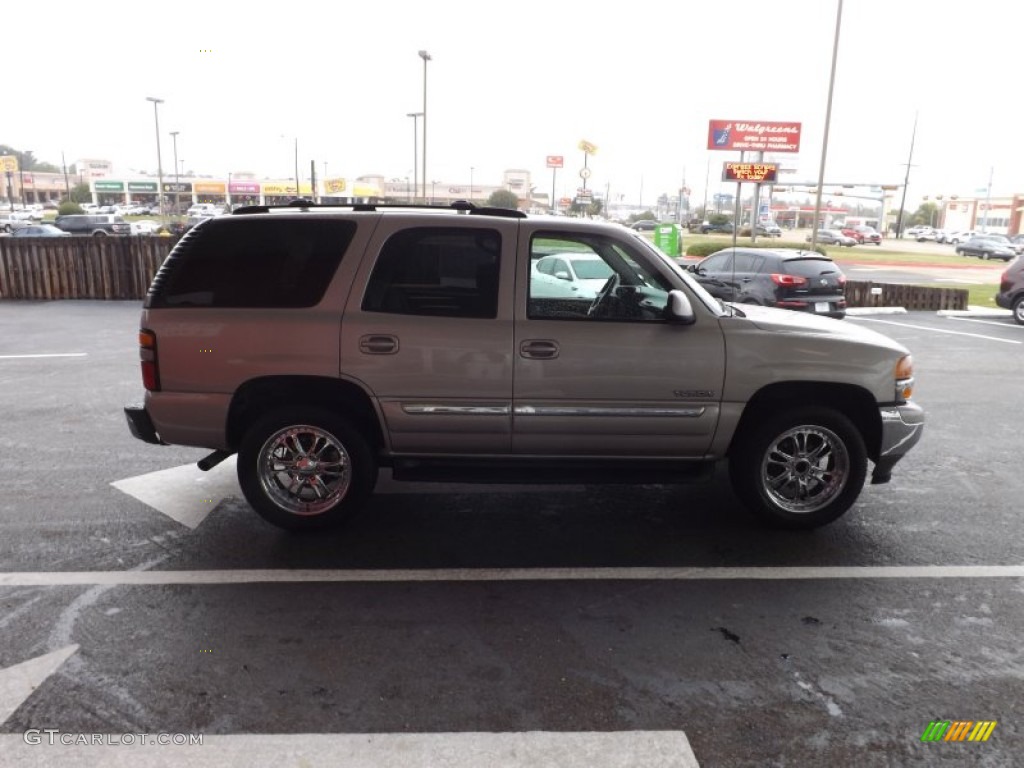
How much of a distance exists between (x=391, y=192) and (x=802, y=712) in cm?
A: 9565

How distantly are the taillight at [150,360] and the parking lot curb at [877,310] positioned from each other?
1629cm

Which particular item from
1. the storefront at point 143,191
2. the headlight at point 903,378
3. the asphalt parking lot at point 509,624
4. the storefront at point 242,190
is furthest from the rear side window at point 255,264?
the storefront at point 143,191

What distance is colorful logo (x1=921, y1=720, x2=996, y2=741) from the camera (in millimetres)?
2863

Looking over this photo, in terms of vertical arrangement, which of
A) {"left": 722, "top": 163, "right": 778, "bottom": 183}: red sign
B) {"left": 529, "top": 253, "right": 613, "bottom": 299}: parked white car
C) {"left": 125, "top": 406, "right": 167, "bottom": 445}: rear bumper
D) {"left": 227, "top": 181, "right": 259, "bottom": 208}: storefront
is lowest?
{"left": 125, "top": 406, "right": 167, "bottom": 445}: rear bumper

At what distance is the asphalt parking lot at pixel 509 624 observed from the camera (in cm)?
286

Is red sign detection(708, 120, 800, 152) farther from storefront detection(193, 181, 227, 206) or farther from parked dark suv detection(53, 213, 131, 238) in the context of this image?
storefront detection(193, 181, 227, 206)

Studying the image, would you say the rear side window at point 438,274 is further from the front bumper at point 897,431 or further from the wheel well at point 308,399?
the front bumper at point 897,431

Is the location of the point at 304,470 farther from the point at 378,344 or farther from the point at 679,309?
the point at 679,309

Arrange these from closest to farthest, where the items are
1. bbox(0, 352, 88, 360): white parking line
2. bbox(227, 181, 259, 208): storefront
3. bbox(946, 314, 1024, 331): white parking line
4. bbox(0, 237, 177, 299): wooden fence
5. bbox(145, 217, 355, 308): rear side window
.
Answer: bbox(145, 217, 355, 308): rear side window < bbox(0, 352, 88, 360): white parking line < bbox(946, 314, 1024, 331): white parking line < bbox(0, 237, 177, 299): wooden fence < bbox(227, 181, 259, 208): storefront

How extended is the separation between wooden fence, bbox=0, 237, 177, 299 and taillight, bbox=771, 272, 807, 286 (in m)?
13.3

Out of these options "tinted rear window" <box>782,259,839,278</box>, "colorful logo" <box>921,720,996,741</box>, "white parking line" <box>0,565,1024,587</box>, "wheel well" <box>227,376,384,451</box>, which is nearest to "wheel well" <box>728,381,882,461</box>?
"white parking line" <box>0,565,1024,587</box>

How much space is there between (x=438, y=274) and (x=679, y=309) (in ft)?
4.65

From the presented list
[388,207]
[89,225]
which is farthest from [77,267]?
[89,225]

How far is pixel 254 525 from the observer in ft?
16.0
